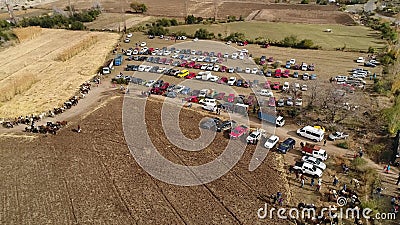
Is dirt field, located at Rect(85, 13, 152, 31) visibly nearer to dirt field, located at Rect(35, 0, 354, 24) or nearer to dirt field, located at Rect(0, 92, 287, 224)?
dirt field, located at Rect(35, 0, 354, 24)

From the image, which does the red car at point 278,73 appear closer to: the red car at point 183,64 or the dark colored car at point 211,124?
the red car at point 183,64

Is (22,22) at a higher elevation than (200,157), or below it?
higher

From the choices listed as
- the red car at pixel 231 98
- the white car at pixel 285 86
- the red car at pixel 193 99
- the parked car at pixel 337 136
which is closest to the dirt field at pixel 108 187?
the parked car at pixel 337 136

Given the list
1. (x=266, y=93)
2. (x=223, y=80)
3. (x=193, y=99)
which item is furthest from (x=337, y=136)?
(x=223, y=80)

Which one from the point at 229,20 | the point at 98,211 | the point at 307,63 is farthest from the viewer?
the point at 229,20

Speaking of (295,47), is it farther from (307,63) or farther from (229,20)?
(229,20)

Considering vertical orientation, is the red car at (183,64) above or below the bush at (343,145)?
above

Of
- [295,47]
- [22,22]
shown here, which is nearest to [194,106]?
[295,47]
